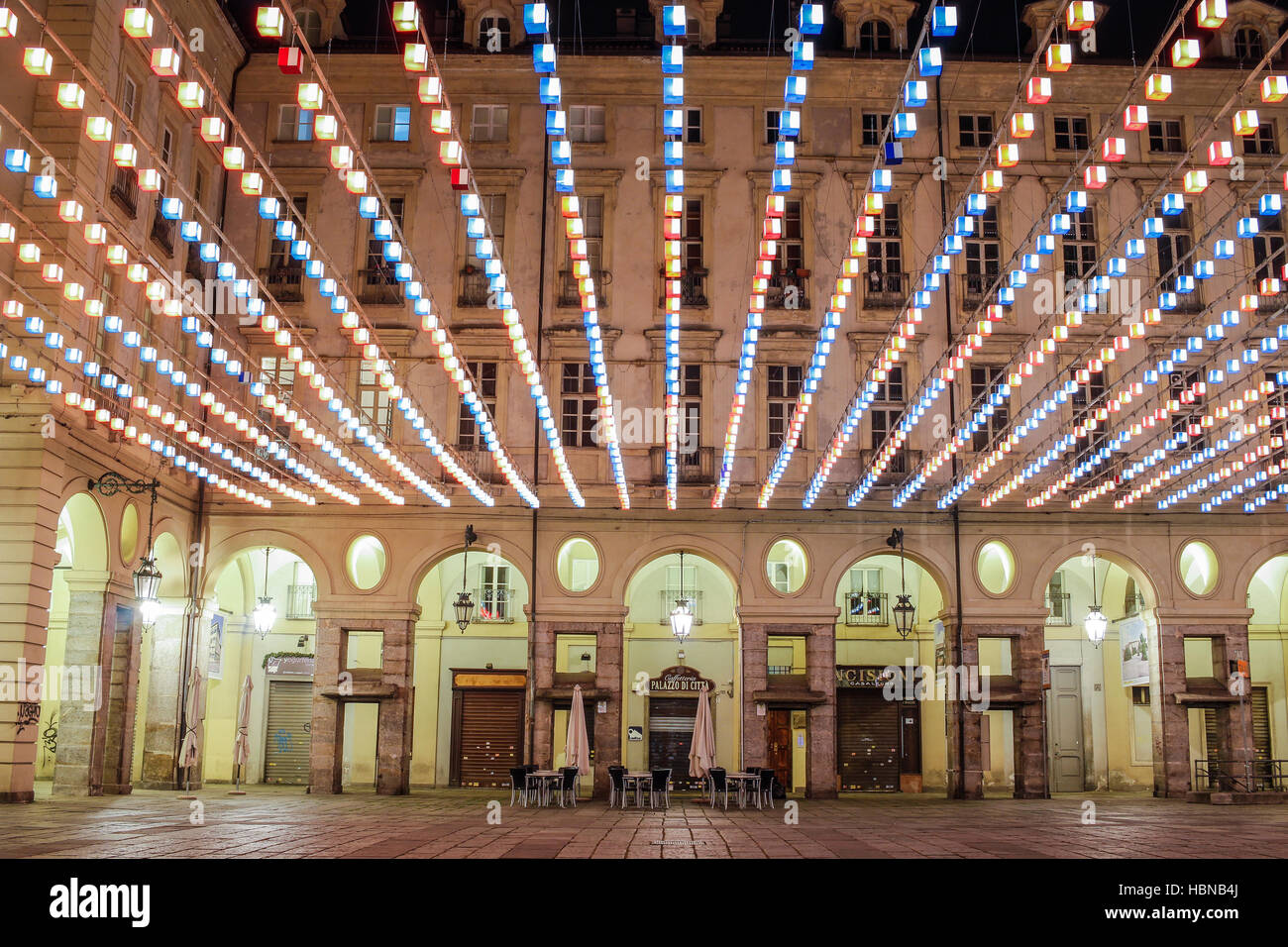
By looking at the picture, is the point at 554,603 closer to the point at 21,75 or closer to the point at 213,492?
the point at 213,492

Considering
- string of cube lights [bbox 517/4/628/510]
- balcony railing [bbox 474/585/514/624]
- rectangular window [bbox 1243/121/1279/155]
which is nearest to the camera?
string of cube lights [bbox 517/4/628/510]

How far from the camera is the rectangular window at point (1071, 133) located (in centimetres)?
2917

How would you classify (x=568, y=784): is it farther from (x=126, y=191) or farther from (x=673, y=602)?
(x=126, y=191)

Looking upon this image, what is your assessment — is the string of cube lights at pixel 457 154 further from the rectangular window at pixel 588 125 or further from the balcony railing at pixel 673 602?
the balcony railing at pixel 673 602

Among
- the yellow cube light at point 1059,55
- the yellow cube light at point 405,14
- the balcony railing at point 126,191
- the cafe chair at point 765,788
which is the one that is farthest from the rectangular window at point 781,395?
the yellow cube light at point 405,14

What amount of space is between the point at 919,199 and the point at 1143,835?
16.5m

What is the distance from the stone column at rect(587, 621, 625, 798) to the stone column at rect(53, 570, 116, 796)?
9.90 meters

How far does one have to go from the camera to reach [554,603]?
27.6 m

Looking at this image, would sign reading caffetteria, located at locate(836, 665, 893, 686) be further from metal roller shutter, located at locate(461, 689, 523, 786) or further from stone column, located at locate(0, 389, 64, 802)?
stone column, located at locate(0, 389, 64, 802)

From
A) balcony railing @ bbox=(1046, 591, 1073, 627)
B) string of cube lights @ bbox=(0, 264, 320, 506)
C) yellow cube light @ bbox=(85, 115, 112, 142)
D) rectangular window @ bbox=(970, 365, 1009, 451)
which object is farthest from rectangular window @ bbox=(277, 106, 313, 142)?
balcony railing @ bbox=(1046, 591, 1073, 627)

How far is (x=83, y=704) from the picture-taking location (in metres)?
23.3

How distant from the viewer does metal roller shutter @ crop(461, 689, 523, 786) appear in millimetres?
30734

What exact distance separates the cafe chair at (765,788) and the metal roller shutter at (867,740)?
22.6 feet
